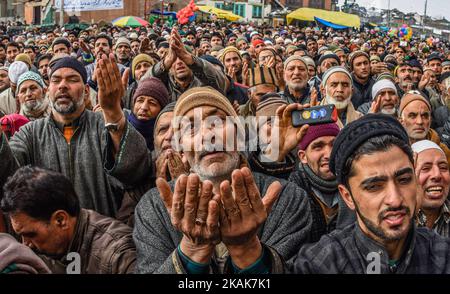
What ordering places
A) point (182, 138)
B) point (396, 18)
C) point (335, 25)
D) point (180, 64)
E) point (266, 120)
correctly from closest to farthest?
point (182, 138)
point (266, 120)
point (180, 64)
point (335, 25)
point (396, 18)

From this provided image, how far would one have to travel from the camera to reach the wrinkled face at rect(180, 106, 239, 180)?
222 cm

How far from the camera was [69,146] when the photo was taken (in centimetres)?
312

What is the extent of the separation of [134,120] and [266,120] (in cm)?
102

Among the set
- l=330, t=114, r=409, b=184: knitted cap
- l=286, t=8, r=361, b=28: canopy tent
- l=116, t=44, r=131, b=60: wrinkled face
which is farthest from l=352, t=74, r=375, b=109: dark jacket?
l=286, t=8, r=361, b=28: canopy tent

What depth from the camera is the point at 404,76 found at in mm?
7551

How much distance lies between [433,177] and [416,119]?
4.76ft

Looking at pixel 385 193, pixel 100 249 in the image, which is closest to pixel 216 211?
pixel 385 193

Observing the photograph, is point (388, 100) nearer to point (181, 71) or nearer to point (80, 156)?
point (181, 71)

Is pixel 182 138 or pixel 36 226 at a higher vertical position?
pixel 182 138

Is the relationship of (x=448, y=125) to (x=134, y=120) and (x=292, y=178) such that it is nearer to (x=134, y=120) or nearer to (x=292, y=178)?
(x=292, y=178)

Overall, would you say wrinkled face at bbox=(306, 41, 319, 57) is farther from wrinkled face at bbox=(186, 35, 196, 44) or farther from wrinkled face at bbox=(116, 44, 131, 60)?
wrinkled face at bbox=(116, 44, 131, 60)

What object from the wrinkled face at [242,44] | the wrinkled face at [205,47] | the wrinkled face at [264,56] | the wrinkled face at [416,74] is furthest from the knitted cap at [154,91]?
the wrinkled face at [242,44]

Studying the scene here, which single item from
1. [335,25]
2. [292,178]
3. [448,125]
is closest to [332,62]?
[448,125]

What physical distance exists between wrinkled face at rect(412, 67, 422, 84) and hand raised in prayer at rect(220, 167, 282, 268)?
6.55m
